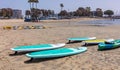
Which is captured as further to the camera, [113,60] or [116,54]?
[116,54]

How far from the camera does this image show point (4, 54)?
12031 millimetres

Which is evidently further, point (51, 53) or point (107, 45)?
point (107, 45)

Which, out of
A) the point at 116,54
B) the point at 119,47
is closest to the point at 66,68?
the point at 116,54

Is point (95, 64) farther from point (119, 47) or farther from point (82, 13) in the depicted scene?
point (82, 13)

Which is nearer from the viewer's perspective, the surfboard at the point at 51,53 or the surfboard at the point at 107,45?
the surfboard at the point at 51,53

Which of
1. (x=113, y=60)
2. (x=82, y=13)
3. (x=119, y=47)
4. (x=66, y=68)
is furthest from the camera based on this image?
(x=82, y=13)

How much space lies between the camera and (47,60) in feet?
34.7

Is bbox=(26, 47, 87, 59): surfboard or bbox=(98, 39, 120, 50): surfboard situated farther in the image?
bbox=(98, 39, 120, 50): surfboard

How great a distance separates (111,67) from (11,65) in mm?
4033

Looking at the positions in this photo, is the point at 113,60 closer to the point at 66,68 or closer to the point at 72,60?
the point at 72,60

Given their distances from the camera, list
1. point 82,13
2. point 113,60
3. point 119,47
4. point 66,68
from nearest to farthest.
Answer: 1. point 66,68
2. point 113,60
3. point 119,47
4. point 82,13

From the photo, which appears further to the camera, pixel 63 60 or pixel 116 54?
pixel 116 54

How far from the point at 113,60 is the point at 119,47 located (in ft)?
12.3

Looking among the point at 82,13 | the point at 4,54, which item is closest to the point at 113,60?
the point at 4,54
